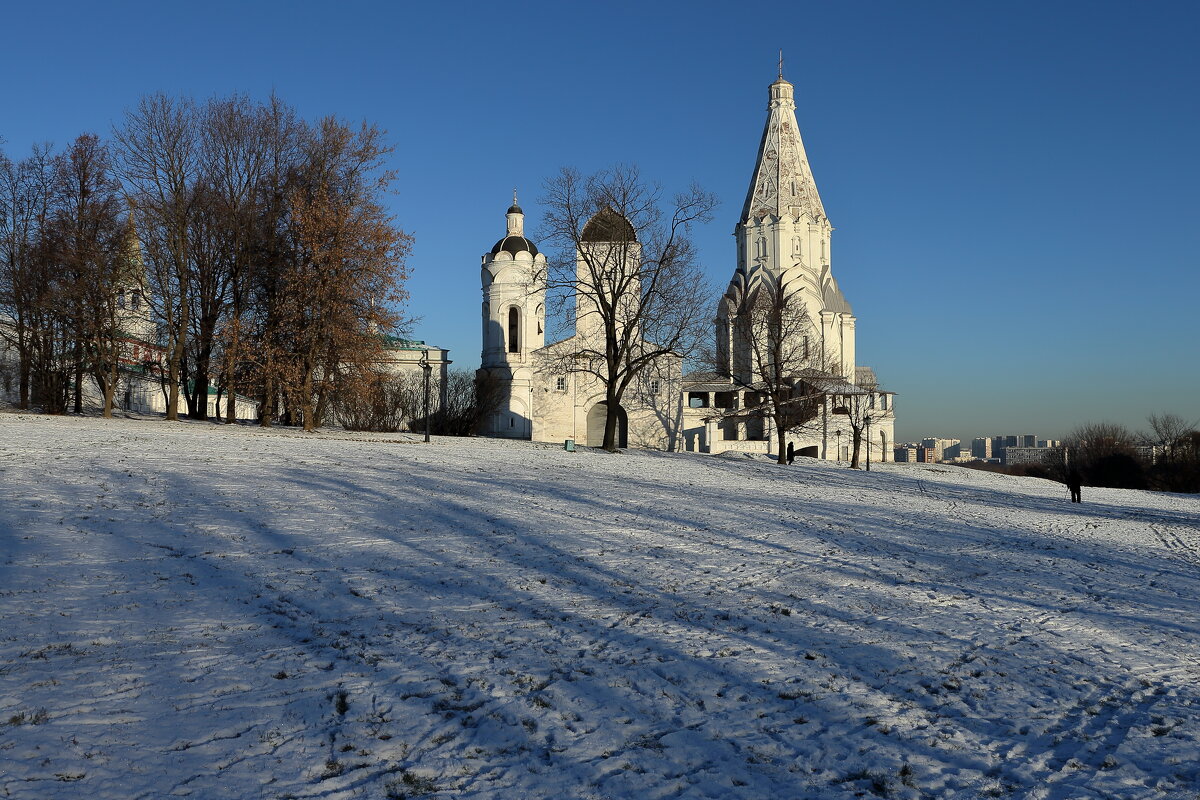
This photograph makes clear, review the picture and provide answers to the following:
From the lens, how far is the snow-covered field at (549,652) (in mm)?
4551

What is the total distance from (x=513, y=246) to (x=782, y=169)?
16802 mm

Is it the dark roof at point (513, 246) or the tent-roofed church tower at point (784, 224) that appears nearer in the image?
the dark roof at point (513, 246)

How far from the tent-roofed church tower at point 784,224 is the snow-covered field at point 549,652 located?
4024 centimetres

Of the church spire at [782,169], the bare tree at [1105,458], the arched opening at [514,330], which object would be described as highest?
the church spire at [782,169]

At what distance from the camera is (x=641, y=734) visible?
502 centimetres

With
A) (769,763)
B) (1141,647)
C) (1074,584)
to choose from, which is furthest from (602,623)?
(1074,584)

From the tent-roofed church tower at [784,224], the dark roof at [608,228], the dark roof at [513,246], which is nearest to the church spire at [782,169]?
the tent-roofed church tower at [784,224]

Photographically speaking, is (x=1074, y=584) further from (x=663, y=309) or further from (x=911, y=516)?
(x=663, y=309)

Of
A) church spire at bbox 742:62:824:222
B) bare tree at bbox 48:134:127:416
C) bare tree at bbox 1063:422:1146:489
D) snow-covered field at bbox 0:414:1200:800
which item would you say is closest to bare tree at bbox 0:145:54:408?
bare tree at bbox 48:134:127:416

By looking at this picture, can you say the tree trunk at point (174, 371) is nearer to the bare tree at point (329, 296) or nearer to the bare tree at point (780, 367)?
the bare tree at point (329, 296)

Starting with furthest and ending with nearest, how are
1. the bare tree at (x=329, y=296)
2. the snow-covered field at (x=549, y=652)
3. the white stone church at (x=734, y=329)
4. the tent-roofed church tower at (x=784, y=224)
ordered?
the tent-roofed church tower at (x=784, y=224) < the white stone church at (x=734, y=329) < the bare tree at (x=329, y=296) < the snow-covered field at (x=549, y=652)

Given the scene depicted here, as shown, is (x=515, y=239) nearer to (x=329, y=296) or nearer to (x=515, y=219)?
(x=515, y=219)

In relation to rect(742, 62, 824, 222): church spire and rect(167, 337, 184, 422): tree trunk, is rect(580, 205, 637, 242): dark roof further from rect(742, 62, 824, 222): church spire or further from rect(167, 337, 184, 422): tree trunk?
rect(742, 62, 824, 222): church spire

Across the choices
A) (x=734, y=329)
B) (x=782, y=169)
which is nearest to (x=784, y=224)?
(x=782, y=169)
